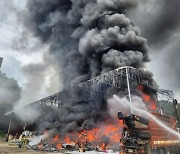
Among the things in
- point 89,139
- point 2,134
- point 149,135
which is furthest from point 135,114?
point 2,134

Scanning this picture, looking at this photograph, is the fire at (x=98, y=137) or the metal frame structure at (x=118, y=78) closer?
the fire at (x=98, y=137)

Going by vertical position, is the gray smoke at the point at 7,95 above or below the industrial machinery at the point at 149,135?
above

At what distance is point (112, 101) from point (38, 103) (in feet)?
72.7

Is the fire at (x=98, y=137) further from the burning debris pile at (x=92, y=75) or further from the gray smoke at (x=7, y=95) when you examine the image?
the gray smoke at (x=7, y=95)

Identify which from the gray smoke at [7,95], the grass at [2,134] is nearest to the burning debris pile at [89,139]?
the grass at [2,134]

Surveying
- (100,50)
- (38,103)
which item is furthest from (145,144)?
(38,103)

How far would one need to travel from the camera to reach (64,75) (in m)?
39.5

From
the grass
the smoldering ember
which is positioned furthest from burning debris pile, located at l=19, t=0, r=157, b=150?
the grass

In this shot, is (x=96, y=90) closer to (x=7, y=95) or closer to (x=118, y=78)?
(x=118, y=78)

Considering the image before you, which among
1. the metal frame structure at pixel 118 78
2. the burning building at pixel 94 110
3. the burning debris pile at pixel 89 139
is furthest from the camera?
the metal frame structure at pixel 118 78

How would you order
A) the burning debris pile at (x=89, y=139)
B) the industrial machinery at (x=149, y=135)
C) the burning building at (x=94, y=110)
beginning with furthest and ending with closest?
the burning building at (x=94, y=110) → the burning debris pile at (x=89, y=139) → the industrial machinery at (x=149, y=135)

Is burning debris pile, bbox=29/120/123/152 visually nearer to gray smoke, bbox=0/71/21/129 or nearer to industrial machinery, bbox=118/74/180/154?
industrial machinery, bbox=118/74/180/154

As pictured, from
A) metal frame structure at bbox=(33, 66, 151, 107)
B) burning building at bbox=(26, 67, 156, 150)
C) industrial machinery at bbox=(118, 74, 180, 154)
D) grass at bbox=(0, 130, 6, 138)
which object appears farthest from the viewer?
grass at bbox=(0, 130, 6, 138)

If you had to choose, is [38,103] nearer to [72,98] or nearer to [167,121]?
[72,98]
